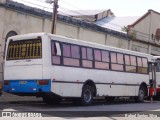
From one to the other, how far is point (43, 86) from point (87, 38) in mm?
17161

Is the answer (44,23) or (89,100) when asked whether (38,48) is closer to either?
(89,100)

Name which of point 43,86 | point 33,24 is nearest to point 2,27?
point 33,24

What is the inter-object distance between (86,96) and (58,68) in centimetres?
259

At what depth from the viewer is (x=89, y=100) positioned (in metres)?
16.8

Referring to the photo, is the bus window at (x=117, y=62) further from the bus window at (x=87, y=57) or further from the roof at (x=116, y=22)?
the roof at (x=116, y=22)

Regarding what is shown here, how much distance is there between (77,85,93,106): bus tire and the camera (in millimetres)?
16281

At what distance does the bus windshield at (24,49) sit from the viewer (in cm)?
1480

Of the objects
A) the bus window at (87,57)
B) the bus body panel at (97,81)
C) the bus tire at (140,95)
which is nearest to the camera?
the bus body panel at (97,81)

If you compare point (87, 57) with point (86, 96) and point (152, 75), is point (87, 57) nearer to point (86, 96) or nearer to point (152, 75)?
point (86, 96)

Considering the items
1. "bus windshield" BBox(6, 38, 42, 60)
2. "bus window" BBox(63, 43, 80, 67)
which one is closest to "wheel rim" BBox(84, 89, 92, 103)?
"bus window" BBox(63, 43, 80, 67)

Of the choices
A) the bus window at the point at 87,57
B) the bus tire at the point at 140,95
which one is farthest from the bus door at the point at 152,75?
the bus window at the point at 87,57

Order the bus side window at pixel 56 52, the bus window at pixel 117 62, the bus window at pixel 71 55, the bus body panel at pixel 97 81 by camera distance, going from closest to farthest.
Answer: the bus side window at pixel 56 52, the bus body panel at pixel 97 81, the bus window at pixel 71 55, the bus window at pixel 117 62

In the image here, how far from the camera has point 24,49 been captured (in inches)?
599

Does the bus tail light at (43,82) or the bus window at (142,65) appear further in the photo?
the bus window at (142,65)
